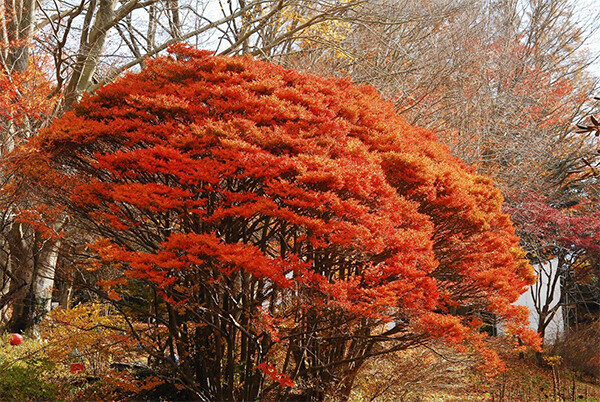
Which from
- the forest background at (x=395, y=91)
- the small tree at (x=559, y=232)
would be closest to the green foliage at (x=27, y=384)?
the forest background at (x=395, y=91)

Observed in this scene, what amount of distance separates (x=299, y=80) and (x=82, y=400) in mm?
5043

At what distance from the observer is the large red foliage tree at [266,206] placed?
5227mm

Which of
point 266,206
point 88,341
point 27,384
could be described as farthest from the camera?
point 88,341

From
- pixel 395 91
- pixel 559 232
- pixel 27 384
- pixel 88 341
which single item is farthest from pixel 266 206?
pixel 559 232

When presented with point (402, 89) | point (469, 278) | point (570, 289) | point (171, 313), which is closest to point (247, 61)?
point (171, 313)

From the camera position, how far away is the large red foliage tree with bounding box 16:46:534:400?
5227 millimetres

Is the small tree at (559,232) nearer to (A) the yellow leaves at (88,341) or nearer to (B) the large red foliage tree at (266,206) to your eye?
(B) the large red foliage tree at (266,206)

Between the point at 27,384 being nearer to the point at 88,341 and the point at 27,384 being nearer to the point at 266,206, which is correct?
the point at 88,341

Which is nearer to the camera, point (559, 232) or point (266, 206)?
point (266, 206)

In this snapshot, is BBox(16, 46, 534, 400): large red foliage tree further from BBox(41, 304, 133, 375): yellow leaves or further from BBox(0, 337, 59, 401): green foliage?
BBox(0, 337, 59, 401): green foliage

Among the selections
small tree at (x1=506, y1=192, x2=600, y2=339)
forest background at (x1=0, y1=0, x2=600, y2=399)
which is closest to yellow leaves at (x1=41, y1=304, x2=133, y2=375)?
forest background at (x1=0, y1=0, x2=600, y2=399)

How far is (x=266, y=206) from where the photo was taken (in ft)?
16.8

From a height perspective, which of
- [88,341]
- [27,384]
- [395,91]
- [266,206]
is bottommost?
[27,384]

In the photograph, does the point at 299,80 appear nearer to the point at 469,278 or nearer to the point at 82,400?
the point at 469,278
